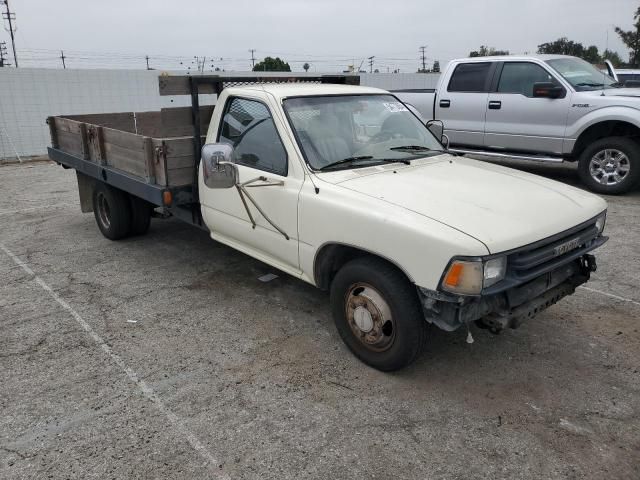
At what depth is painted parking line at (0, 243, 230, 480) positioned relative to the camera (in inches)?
111

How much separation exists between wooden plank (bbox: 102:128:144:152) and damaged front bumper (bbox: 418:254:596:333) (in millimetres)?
3277

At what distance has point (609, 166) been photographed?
814cm

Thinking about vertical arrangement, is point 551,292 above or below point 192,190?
below

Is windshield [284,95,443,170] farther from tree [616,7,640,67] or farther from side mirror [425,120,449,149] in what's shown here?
tree [616,7,640,67]

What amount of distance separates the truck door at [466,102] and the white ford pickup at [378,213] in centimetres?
487

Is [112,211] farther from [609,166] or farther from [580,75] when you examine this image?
[580,75]

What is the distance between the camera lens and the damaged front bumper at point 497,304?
120 inches

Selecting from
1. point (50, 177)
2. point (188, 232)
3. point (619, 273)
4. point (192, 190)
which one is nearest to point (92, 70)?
point (50, 177)

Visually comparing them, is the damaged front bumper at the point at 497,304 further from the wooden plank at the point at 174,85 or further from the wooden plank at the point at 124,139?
the wooden plank at the point at 124,139

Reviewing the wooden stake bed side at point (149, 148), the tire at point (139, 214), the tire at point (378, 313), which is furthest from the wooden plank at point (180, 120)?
the tire at point (378, 313)

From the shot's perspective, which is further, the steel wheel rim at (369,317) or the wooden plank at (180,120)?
the wooden plank at (180,120)

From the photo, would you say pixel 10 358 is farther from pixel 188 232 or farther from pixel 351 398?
pixel 188 232

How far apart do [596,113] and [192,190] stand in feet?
20.6

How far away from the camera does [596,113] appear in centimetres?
796
